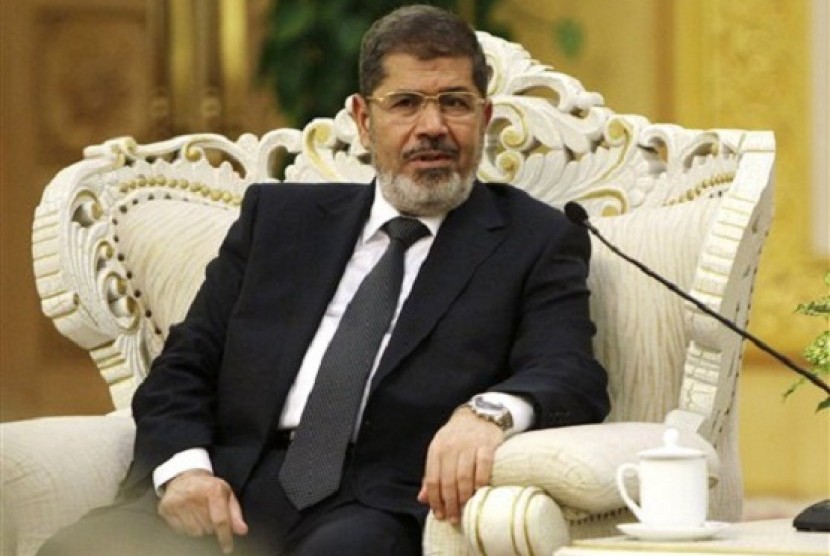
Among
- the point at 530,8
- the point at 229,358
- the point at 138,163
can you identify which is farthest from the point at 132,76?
the point at 229,358

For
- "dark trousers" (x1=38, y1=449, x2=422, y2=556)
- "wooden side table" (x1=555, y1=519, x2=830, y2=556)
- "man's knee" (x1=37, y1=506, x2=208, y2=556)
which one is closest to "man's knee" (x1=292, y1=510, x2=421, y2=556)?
"dark trousers" (x1=38, y1=449, x2=422, y2=556)

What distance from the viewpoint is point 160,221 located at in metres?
3.62

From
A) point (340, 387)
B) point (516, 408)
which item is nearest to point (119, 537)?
point (340, 387)

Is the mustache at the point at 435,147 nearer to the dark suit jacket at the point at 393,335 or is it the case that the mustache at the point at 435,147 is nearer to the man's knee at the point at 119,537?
the dark suit jacket at the point at 393,335

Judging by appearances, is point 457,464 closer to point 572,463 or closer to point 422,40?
point 572,463

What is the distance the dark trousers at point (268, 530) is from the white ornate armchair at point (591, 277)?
0.08 meters

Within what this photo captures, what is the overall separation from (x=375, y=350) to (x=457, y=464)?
0.38 meters

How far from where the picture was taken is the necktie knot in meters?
3.22

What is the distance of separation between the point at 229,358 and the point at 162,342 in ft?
1.45

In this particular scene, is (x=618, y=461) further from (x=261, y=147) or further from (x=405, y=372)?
(x=261, y=147)

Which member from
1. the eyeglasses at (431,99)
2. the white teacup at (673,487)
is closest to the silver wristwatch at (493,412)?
the white teacup at (673,487)

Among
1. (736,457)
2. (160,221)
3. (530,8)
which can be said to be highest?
(530,8)

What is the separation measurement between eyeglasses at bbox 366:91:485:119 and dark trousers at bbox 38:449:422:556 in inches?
22.0

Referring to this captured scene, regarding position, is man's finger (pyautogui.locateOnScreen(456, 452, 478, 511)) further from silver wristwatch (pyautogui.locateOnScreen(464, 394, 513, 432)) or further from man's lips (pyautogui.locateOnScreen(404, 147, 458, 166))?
man's lips (pyautogui.locateOnScreen(404, 147, 458, 166))
